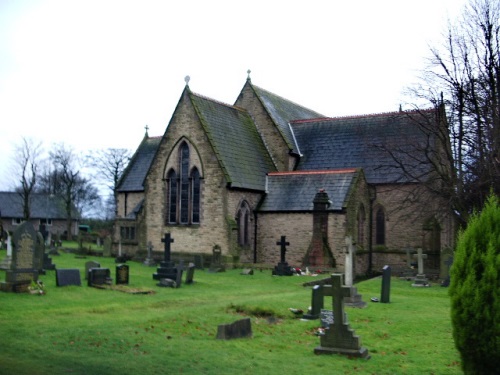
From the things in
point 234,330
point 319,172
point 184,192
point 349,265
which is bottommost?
point 234,330

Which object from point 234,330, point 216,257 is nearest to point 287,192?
point 216,257

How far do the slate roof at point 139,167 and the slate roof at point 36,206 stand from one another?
3163 centimetres

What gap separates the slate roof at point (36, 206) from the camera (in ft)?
228

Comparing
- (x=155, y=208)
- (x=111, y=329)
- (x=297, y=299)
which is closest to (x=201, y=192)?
(x=155, y=208)

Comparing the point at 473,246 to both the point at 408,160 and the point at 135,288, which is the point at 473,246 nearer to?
the point at 135,288

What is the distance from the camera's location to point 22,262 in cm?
1817

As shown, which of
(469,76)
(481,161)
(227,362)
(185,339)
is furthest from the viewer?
(469,76)

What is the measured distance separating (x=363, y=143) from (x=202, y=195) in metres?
11.3

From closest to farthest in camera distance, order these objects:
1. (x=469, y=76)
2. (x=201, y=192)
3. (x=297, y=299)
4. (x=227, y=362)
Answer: (x=227, y=362) < (x=297, y=299) < (x=469, y=76) < (x=201, y=192)

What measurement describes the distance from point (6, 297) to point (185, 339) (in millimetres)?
7460

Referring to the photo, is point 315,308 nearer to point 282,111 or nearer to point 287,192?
point 287,192

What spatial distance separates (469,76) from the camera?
25.1 metres

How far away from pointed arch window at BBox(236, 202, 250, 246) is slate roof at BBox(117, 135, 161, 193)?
12891mm

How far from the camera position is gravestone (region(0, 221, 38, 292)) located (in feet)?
57.1
